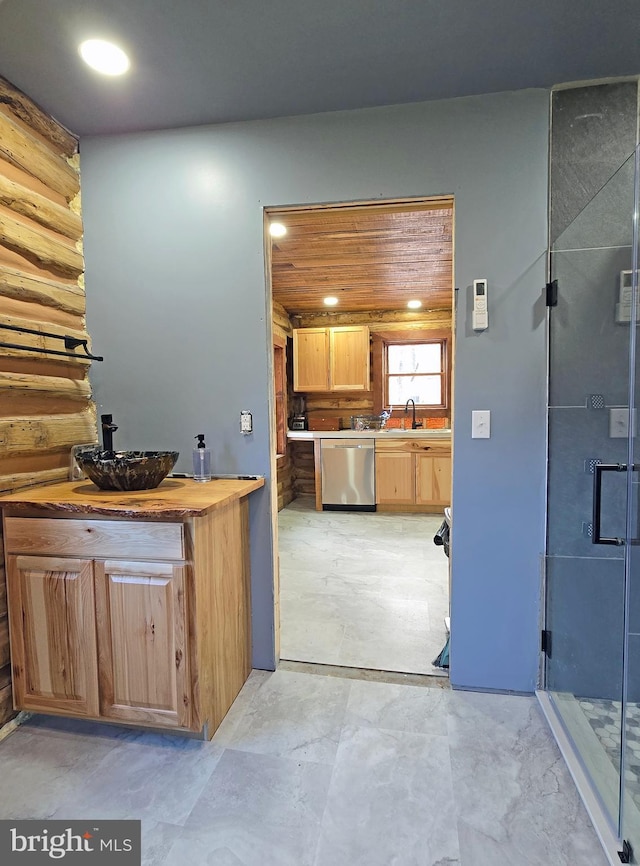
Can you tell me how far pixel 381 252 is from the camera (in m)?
3.50

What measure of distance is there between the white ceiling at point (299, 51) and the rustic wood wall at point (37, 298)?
20 centimetres

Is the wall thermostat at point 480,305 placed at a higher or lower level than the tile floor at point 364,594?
higher

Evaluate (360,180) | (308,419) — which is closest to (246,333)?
(360,180)

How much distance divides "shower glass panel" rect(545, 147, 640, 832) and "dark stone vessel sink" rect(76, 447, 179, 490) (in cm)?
163

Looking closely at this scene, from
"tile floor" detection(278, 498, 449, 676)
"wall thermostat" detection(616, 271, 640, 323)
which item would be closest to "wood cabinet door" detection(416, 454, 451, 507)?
"tile floor" detection(278, 498, 449, 676)

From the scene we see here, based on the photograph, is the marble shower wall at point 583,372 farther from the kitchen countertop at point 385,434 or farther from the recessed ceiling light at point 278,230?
the kitchen countertop at point 385,434

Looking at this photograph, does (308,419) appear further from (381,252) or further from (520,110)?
(520,110)

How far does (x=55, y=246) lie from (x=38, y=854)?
86.2 inches

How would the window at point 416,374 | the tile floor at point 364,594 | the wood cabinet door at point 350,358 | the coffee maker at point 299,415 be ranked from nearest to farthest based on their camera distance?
1. the tile floor at point 364,594
2. the wood cabinet door at point 350,358
3. the window at point 416,374
4. the coffee maker at point 299,415

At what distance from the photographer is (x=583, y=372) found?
1.70m

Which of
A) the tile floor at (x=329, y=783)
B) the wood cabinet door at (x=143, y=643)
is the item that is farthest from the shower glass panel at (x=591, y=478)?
the wood cabinet door at (x=143, y=643)

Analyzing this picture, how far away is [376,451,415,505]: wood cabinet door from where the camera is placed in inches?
194

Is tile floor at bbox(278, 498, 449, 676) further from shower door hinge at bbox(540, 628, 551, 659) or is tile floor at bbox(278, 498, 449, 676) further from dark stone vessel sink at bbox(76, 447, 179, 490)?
dark stone vessel sink at bbox(76, 447, 179, 490)

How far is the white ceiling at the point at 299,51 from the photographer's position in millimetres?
1356
